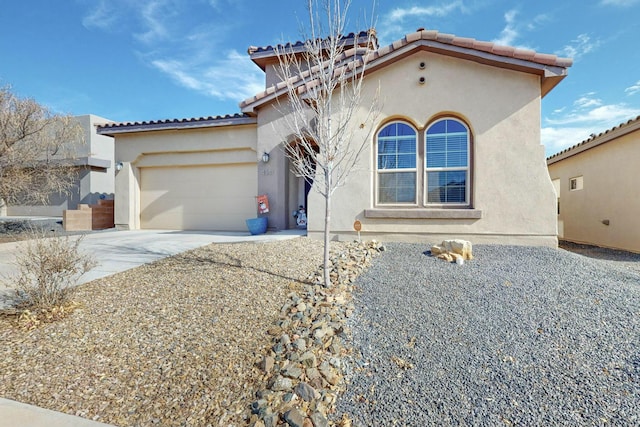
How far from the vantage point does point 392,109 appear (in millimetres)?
8062

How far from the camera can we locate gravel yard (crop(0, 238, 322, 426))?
2.72 m

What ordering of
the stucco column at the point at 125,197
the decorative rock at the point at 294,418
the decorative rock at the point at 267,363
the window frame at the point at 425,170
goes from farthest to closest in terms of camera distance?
1. the stucco column at the point at 125,197
2. the window frame at the point at 425,170
3. the decorative rock at the point at 267,363
4. the decorative rock at the point at 294,418

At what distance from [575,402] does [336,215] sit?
612cm

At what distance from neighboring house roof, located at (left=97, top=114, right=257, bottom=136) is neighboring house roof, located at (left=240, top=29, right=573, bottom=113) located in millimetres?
3666

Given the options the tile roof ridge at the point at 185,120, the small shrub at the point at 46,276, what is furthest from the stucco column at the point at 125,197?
the small shrub at the point at 46,276

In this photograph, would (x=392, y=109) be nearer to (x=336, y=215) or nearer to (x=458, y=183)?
(x=458, y=183)

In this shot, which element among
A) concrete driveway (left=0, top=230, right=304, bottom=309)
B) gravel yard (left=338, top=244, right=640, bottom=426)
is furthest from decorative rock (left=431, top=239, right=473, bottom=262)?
concrete driveway (left=0, top=230, right=304, bottom=309)

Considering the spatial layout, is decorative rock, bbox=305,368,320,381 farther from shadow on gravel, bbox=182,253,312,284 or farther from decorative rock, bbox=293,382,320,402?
shadow on gravel, bbox=182,253,312,284

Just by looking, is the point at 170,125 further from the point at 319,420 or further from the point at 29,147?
the point at 319,420

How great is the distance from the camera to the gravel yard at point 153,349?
2.72 metres

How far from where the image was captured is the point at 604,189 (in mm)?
10414

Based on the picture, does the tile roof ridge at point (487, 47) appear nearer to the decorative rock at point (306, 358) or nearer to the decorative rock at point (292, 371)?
the decorative rock at point (306, 358)

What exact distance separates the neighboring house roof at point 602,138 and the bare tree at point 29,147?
1872cm

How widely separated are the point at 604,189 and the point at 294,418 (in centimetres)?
1287
